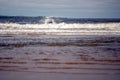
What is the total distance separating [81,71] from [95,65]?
39.1 inches

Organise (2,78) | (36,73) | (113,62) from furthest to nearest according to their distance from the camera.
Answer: (113,62), (36,73), (2,78)

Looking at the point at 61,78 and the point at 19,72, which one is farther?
the point at 19,72

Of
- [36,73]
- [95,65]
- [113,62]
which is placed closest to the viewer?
[36,73]

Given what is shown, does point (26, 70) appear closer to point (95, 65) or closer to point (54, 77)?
point (54, 77)

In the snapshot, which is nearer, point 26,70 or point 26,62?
point 26,70

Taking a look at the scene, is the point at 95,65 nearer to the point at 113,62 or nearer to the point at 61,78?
the point at 113,62

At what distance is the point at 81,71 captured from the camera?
6.29m

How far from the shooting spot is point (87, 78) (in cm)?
552

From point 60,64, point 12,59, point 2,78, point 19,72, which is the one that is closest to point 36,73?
point 19,72

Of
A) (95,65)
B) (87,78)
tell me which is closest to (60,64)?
(95,65)

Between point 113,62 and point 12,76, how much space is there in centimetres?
322

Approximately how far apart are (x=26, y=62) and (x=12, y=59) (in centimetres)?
71

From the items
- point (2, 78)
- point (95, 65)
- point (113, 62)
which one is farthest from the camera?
point (113, 62)

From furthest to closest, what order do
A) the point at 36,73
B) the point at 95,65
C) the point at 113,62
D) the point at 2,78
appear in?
the point at 113,62
the point at 95,65
the point at 36,73
the point at 2,78
